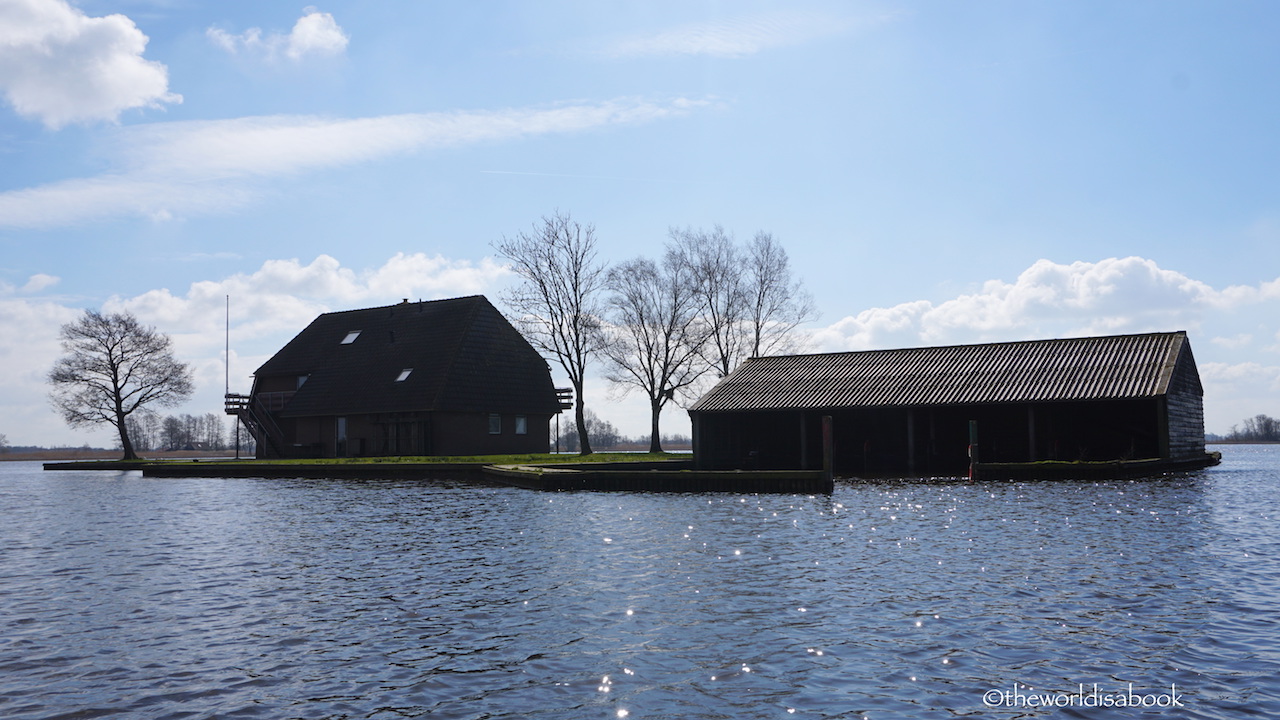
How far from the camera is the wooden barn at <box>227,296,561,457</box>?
52406mm

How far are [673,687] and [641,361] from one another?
52.9 m

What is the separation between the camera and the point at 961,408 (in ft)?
136

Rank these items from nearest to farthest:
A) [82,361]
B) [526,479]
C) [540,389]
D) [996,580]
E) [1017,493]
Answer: [996,580] → [1017,493] → [526,479] → [540,389] → [82,361]

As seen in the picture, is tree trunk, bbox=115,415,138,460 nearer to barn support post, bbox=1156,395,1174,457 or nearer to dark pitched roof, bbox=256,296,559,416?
dark pitched roof, bbox=256,296,559,416

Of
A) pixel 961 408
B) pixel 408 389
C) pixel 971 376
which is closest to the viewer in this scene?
pixel 971 376

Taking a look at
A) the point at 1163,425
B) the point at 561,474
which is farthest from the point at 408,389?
the point at 1163,425

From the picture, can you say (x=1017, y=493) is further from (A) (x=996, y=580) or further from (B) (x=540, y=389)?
(B) (x=540, y=389)

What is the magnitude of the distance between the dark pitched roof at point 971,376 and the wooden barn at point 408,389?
47.8 ft

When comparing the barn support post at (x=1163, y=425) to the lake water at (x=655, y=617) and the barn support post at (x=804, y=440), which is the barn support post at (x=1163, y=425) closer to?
the barn support post at (x=804, y=440)

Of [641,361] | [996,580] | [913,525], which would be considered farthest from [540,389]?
[996,580]

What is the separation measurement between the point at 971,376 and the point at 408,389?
95.1ft

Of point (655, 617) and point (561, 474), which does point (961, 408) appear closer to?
Result: point (561, 474)

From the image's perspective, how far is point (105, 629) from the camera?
11180mm

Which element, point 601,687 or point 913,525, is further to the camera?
point 913,525
